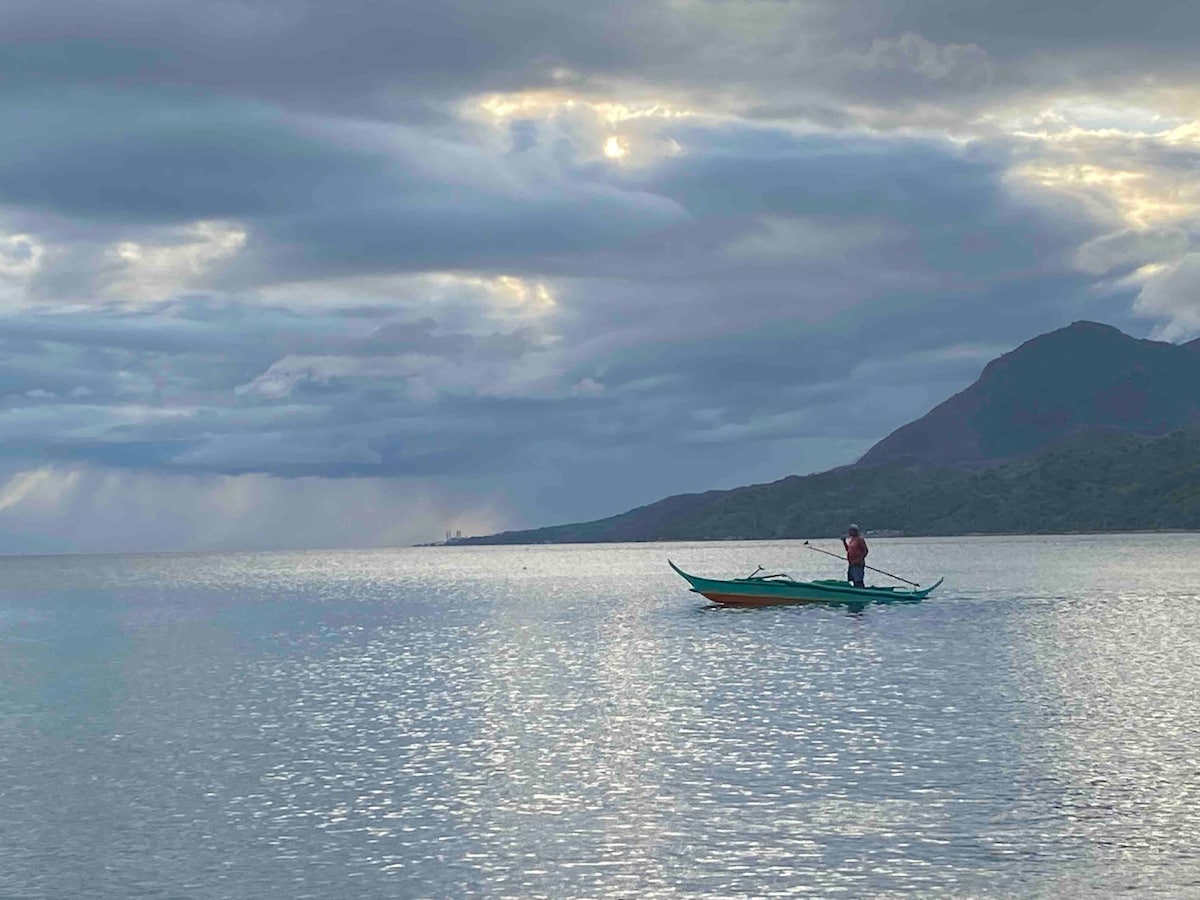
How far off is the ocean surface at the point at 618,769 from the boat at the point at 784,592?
48.1 feet

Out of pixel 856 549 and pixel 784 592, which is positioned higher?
pixel 856 549

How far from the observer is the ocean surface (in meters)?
30.1


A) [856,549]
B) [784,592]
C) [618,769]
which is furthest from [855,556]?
[618,769]

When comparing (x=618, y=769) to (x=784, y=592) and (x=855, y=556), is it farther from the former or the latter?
(x=784, y=592)

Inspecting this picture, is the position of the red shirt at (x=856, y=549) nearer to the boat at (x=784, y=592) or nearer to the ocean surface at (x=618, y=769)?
the boat at (x=784, y=592)

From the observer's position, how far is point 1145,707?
54125mm

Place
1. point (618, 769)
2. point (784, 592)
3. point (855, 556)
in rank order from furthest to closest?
point (784, 592), point (855, 556), point (618, 769)

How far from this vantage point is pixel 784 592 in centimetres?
10831

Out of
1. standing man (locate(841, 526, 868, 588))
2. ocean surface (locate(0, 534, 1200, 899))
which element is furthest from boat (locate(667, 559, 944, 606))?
ocean surface (locate(0, 534, 1200, 899))

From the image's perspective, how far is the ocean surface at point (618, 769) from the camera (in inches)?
1184

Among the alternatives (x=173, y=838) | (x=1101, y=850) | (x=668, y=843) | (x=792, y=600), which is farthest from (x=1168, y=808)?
(x=792, y=600)

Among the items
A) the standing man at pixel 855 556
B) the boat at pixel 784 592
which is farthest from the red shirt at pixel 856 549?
the boat at pixel 784 592

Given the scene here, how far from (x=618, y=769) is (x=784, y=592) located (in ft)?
221

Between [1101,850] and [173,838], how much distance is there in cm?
2041
